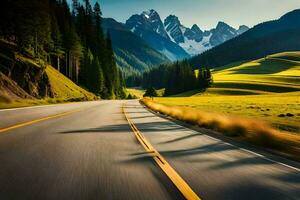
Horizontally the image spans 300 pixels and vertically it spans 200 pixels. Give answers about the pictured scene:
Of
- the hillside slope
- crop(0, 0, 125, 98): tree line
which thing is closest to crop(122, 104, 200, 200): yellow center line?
the hillside slope

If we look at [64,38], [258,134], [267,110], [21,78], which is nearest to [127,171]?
[258,134]

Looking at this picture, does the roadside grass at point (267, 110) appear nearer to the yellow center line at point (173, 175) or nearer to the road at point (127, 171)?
the road at point (127, 171)

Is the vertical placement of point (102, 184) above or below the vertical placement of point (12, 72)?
below

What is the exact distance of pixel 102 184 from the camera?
267 inches

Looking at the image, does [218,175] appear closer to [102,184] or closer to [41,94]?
[102,184]

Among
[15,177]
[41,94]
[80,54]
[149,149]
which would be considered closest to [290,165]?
[149,149]

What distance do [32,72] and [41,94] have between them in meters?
3.61

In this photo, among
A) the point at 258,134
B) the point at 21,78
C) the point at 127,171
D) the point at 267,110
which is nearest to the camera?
the point at 127,171

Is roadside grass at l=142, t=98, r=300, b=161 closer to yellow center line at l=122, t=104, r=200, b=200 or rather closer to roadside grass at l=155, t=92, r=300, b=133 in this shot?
yellow center line at l=122, t=104, r=200, b=200

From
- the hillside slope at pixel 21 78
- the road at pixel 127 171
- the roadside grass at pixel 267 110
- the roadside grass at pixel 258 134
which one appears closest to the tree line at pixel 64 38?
the hillside slope at pixel 21 78

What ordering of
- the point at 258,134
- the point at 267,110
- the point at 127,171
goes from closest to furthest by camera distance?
the point at 127,171 → the point at 258,134 → the point at 267,110

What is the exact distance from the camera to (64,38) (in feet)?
310

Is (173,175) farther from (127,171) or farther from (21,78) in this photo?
(21,78)

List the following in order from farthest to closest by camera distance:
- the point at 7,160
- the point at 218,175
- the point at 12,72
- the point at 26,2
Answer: the point at 26,2, the point at 12,72, the point at 7,160, the point at 218,175
